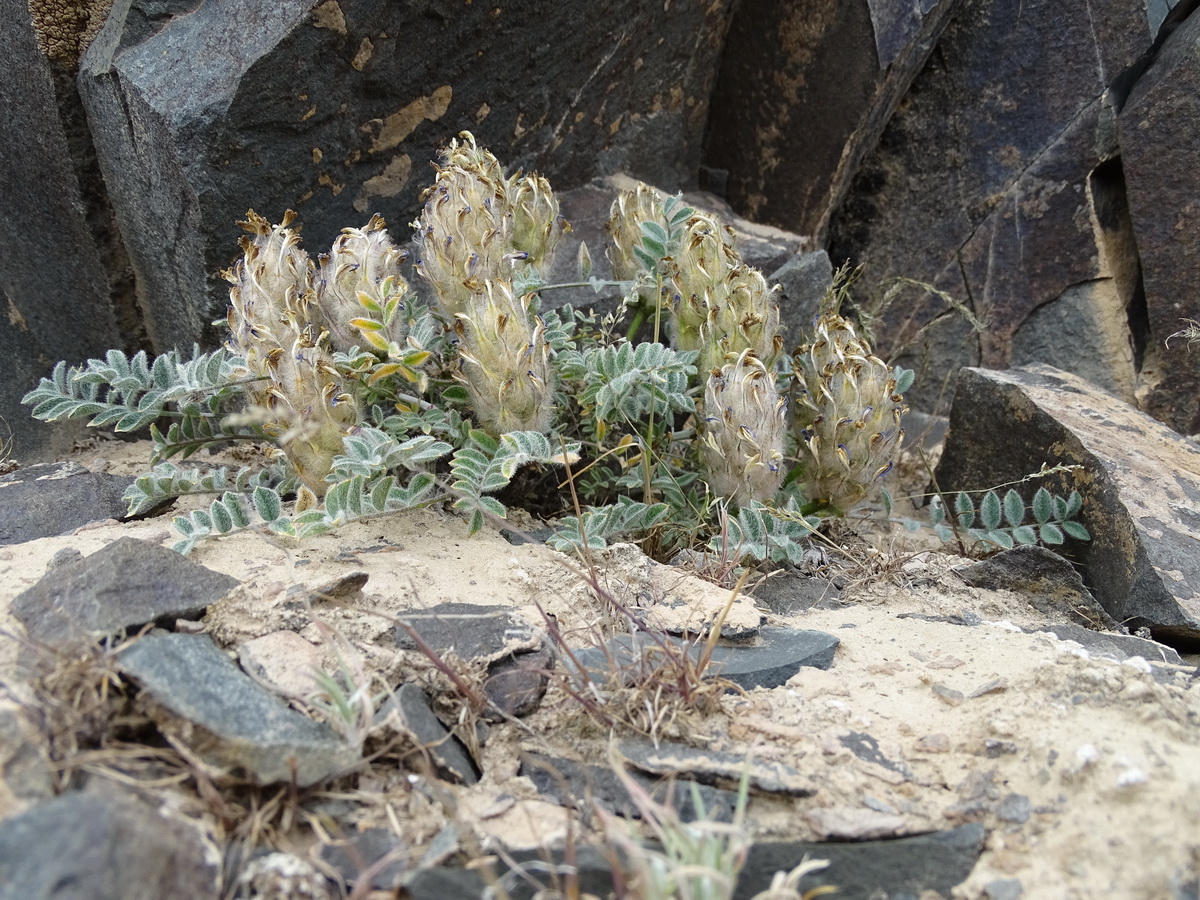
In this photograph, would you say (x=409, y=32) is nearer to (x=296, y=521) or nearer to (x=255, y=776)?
(x=296, y=521)

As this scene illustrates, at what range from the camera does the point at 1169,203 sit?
3064 millimetres

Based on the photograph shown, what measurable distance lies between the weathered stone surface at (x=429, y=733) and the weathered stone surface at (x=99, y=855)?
266 millimetres

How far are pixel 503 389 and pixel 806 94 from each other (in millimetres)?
1887

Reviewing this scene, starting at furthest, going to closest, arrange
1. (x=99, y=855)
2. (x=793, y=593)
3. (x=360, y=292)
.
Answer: (x=793, y=593) → (x=360, y=292) → (x=99, y=855)

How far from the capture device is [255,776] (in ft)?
3.44

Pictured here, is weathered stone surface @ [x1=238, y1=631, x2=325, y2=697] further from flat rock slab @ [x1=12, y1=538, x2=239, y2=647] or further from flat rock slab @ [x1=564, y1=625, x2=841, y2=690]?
flat rock slab @ [x1=564, y1=625, x2=841, y2=690]

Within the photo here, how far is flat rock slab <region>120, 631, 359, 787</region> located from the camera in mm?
1049

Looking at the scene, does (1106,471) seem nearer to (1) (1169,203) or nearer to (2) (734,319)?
(2) (734,319)

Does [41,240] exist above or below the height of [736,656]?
above

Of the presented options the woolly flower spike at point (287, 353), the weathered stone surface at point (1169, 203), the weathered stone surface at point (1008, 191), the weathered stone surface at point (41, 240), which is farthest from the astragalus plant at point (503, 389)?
the weathered stone surface at point (1169, 203)

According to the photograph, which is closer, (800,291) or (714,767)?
(714,767)

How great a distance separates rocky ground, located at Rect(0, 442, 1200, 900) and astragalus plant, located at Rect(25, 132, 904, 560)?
7.8 inches

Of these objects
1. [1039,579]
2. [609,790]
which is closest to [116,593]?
[609,790]

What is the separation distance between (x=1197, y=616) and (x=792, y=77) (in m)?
2.03
